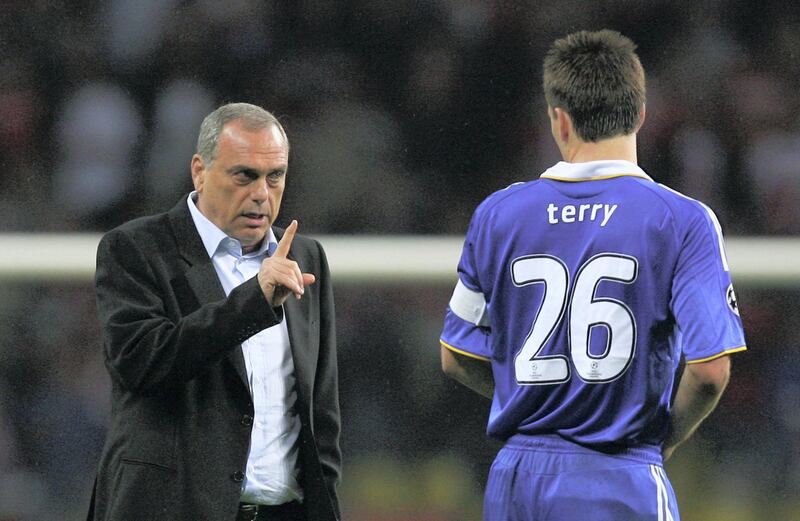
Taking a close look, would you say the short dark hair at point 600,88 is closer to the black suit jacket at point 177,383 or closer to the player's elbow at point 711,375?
the player's elbow at point 711,375

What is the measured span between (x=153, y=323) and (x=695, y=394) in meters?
1.11

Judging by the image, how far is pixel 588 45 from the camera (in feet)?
8.41

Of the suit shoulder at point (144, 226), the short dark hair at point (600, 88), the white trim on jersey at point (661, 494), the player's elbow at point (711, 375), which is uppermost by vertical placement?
the short dark hair at point (600, 88)

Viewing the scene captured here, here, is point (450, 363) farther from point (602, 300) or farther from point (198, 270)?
point (198, 270)

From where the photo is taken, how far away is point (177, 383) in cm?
270

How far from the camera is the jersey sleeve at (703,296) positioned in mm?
2359

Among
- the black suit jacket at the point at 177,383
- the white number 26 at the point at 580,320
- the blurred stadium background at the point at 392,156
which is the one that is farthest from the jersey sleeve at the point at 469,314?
the blurred stadium background at the point at 392,156

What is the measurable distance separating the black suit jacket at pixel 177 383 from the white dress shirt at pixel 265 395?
0.03m

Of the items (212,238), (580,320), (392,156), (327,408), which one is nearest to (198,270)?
(212,238)

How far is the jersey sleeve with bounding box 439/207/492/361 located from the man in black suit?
0.31 meters

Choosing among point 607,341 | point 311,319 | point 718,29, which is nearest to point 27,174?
point 311,319

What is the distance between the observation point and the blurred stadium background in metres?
4.75

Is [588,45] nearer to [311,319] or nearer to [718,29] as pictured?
[311,319]

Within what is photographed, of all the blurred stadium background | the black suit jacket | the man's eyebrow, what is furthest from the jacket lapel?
the blurred stadium background
